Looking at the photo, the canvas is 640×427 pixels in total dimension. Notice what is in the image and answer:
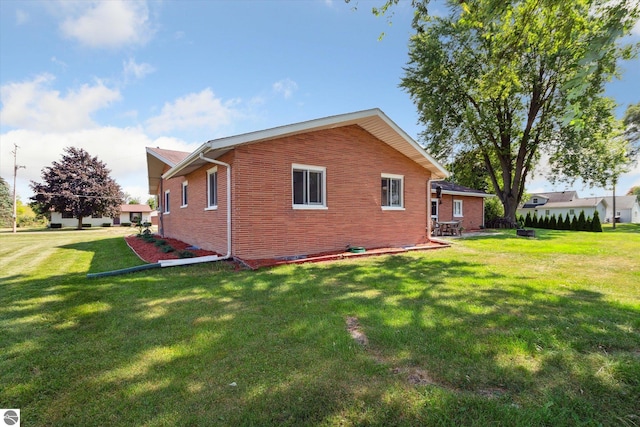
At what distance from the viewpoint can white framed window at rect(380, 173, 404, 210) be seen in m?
11.3

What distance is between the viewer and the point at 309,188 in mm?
9484

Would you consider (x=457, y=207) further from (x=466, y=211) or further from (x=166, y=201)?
(x=166, y=201)

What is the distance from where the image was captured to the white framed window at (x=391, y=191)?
1135cm

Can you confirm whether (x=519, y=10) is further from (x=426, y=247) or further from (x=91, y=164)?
(x=91, y=164)

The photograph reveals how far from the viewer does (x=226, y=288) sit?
5.92m

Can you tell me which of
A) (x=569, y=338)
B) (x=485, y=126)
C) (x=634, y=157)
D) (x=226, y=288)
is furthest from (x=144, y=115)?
(x=634, y=157)

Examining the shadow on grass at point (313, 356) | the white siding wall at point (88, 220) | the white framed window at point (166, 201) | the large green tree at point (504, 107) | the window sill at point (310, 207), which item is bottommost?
the shadow on grass at point (313, 356)

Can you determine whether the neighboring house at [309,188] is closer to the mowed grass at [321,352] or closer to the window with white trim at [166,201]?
the mowed grass at [321,352]

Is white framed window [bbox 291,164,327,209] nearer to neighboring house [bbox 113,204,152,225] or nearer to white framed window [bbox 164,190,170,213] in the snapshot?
white framed window [bbox 164,190,170,213]

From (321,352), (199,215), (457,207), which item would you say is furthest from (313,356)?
(457,207)

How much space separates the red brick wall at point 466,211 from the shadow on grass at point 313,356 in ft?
53.9

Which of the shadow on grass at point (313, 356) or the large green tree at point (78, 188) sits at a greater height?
the large green tree at point (78, 188)

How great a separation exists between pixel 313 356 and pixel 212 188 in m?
8.09

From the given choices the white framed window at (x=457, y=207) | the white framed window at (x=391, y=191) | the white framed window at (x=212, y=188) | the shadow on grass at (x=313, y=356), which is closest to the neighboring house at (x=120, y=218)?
the white framed window at (x=212, y=188)
